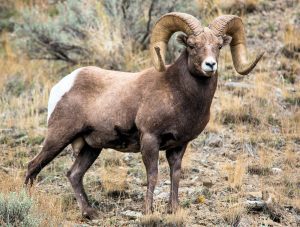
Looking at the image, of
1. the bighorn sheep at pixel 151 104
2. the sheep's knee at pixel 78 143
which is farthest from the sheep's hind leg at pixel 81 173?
the sheep's knee at pixel 78 143

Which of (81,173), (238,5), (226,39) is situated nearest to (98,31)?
(238,5)

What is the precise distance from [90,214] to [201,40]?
2200mm

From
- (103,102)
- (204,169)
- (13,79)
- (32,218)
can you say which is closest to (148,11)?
(13,79)

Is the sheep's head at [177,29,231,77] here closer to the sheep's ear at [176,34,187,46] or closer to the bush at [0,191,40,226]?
the sheep's ear at [176,34,187,46]

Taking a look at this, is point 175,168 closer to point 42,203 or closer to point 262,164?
point 42,203

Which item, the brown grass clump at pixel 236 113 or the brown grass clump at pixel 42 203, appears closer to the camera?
the brown grass clump at pixel 42 203

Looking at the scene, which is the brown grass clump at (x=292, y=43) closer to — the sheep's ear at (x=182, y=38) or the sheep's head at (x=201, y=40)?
the sheep's head at (x=201, y=40)

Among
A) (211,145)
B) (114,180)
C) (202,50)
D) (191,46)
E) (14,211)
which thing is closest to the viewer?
(14,211)

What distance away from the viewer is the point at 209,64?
6.82m

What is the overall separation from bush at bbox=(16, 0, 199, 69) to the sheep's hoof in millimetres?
5537

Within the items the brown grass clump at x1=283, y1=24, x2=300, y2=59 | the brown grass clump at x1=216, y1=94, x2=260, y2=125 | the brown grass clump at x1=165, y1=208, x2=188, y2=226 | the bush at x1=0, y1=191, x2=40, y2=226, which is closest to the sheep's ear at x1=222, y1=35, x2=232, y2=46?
the brown grass clump at x1=165, y1=208, x2=188, y2=226

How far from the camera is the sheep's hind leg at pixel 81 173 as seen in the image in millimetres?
7622

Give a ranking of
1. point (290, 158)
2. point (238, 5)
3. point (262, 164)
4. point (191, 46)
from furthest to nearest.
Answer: point (238, 5) → point (290, 158) → point (262, 164) → point (191, 46)

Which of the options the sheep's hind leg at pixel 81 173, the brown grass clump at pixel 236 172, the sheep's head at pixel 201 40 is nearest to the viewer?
the sheep's head at pixel 201 40
